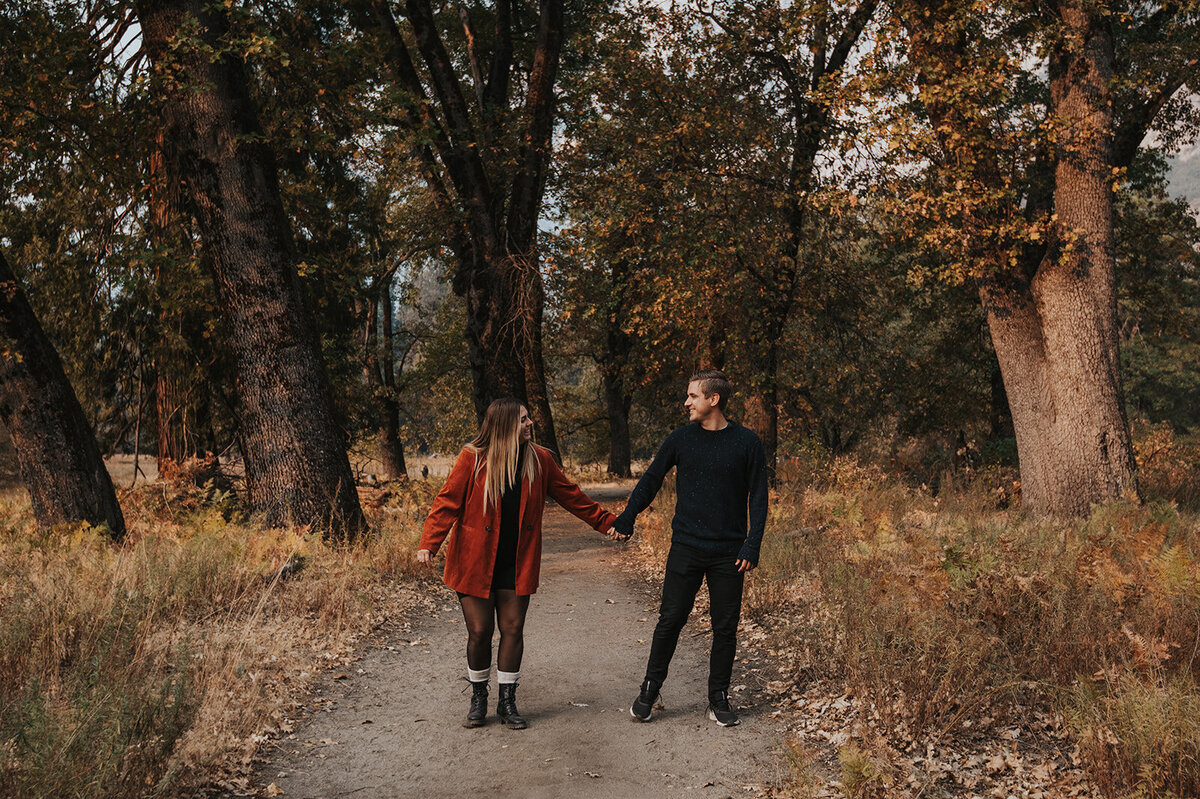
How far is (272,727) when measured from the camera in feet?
17.9

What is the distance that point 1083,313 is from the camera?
11.4 meters

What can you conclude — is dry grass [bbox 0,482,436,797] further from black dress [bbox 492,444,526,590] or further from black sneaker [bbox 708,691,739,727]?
black sneaker [bbox 708,691,739,727]

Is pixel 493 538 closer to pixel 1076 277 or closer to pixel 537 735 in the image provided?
pixel 537 735

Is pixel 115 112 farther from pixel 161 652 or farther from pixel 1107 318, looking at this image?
pixel 1107 318

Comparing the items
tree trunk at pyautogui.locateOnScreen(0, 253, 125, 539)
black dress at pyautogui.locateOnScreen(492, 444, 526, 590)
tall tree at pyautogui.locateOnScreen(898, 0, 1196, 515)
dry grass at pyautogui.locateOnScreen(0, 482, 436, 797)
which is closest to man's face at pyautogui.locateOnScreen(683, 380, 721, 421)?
black dress at pyautogui.locateOnScreen(492, 444, 526, 590)

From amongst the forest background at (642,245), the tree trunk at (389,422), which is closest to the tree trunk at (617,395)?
the tree trunk at (389,422)

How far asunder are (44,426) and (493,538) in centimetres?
744

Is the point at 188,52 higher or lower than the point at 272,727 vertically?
higher

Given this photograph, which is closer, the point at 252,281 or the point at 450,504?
the point at 450,504

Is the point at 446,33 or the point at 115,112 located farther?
the point at 446,33

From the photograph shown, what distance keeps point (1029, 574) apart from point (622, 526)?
3046 mm

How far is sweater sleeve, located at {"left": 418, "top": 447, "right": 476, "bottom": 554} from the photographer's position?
5523 millimetres

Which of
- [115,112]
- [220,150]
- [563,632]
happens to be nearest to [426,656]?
[563,632]

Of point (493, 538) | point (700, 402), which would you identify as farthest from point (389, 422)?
point (700, 402)
